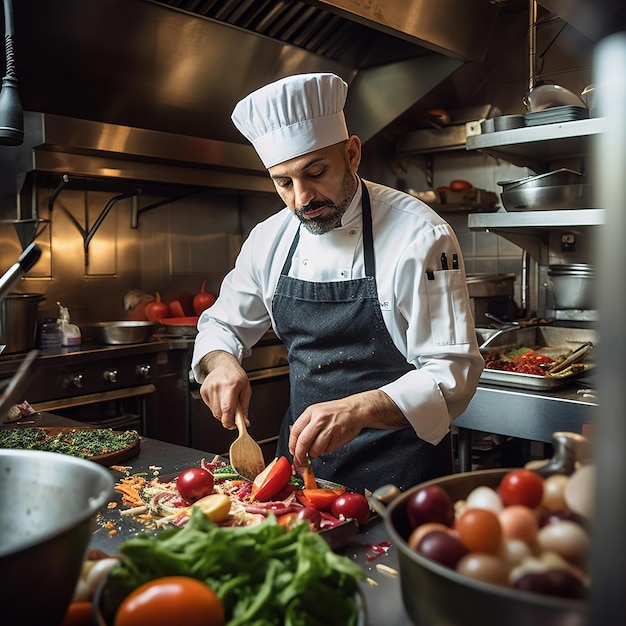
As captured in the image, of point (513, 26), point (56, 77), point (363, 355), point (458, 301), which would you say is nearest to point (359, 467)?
point (363, 355)

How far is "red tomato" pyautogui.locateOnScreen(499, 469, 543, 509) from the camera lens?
84cm

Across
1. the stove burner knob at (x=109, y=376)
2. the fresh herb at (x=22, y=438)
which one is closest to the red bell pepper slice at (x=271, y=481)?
the fresh herb at (x=22, y=438)

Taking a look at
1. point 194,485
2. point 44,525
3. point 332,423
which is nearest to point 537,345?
point 332,423

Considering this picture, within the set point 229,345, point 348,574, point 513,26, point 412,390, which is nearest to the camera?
point 348,574

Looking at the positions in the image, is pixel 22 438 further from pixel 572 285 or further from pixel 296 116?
pixel 572 285

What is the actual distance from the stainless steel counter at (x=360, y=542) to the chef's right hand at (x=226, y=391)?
0.12 metres

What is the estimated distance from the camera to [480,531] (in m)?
0.77

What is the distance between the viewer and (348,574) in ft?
2.85

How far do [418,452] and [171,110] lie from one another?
9.46 feet

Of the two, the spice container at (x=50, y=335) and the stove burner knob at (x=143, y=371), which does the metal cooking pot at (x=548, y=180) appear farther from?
the spice container at (x=50, y=335)

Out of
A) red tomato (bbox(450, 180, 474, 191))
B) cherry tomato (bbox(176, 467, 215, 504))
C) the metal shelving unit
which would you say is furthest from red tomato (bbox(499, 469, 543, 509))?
red tomato (bbox(450, 180, 474, 191))

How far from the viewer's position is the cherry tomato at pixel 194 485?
4.79 ft

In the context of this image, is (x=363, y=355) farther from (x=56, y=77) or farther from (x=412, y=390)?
(x=56, y=77)

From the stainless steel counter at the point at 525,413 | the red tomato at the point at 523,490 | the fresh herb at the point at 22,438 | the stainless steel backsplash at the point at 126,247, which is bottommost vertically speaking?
the stainless steel counter at the point at 525,413
